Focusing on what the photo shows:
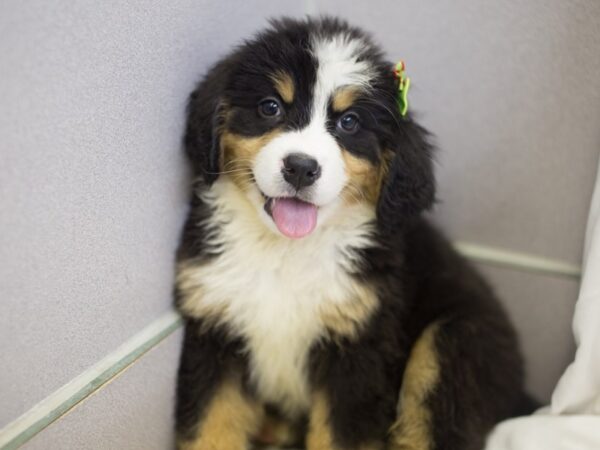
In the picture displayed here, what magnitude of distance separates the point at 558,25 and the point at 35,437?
6.28ft

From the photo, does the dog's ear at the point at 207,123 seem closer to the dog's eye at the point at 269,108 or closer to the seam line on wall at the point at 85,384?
the dog's eye at the point at 269,108

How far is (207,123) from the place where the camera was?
172cm

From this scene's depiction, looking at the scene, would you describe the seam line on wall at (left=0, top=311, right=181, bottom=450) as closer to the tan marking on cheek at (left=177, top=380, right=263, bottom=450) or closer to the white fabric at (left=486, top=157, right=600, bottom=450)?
the tan marking on cheek at (left=177, top=380, right=263, bottom=450)

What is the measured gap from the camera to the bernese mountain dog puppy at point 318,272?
1716 mm

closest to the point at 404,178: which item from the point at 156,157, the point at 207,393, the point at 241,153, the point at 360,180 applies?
the point at 360,180

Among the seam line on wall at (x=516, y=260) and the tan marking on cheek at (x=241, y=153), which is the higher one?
the tan marking on cheek at (x=241, y=153)

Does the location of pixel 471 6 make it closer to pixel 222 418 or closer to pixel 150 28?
pixel 150 28

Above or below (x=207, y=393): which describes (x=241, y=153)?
above

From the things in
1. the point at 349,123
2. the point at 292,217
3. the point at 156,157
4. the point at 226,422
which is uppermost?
the point at 349,123

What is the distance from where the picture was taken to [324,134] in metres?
1.67

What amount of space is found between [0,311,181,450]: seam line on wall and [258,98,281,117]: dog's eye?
0.66 metres

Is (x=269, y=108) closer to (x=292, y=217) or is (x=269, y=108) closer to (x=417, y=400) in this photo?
(x=292, y=217)

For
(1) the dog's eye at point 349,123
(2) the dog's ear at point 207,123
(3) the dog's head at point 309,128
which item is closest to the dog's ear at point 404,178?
(3) the dog's head at point 309,128

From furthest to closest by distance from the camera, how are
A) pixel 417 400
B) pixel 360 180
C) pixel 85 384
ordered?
pixel 417 400 < pixel 360 180 < pixel 85 384
